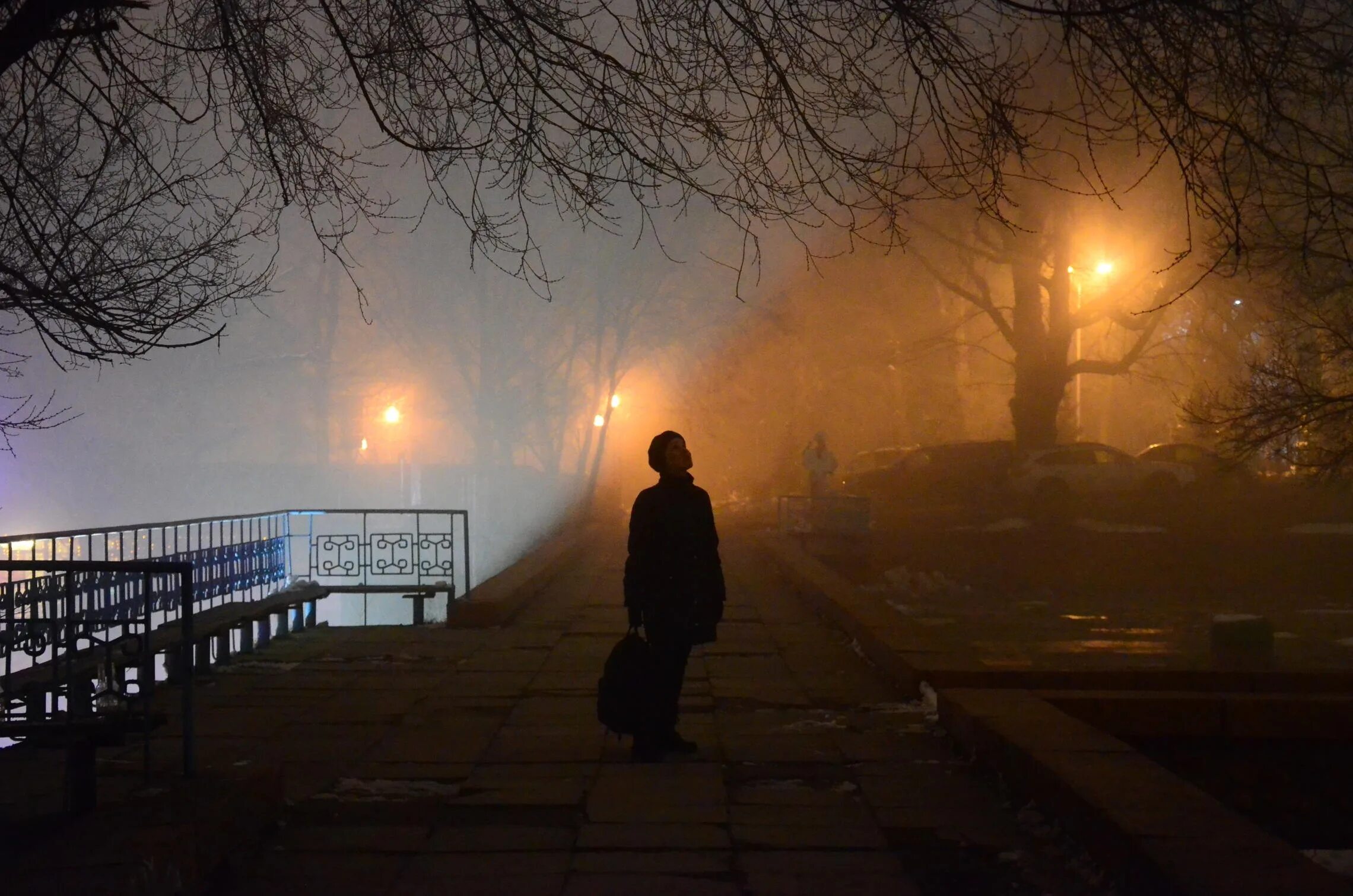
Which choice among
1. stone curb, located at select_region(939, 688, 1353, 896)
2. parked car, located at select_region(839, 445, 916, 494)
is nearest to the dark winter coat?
stone curb, located at select_region(939, 688, 1353, 896)

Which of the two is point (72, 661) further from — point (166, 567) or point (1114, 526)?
point (1114, 526)

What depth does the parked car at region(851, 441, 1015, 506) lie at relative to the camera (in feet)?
106

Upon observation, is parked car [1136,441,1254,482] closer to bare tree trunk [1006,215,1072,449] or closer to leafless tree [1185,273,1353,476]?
bare tree trunk [1006,215,1072,449]

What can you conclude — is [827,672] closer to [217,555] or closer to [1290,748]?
[1290,748]

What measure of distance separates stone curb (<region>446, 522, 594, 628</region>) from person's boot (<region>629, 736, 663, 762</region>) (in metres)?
5.78

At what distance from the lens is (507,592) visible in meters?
12.8

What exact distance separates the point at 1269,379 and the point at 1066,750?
9470 mm

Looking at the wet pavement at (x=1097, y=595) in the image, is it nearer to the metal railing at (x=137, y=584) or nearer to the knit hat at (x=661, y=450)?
the knit hat at (x=661, y=450)

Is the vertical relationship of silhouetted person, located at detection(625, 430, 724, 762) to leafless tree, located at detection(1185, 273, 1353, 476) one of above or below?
below

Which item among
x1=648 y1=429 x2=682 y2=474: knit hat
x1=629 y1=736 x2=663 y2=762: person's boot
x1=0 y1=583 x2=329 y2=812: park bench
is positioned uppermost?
x1=648 y1=429 x2=682 y2=474: knit hat

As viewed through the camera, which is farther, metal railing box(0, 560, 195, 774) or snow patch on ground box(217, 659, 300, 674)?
snow patch on ground box(217, 659, 300, 674)

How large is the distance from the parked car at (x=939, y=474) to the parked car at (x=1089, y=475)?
2.94 m

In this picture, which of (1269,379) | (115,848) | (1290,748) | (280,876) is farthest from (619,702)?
(1269,379)

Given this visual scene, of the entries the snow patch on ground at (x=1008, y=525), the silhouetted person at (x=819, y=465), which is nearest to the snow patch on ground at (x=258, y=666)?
the silhouetted person at (x=819, y=465)
